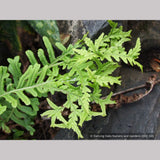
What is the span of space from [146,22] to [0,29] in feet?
4.09

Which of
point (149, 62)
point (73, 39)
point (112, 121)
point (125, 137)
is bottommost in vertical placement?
point (125, 137)

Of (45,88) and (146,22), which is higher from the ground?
(146,22)

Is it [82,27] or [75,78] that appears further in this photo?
[82,27]

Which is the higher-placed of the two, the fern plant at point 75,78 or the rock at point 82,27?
the rock at point 82,27

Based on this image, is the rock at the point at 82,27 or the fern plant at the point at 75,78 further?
the rock at the point at 82,27

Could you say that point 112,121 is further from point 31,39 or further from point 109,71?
point 31,39

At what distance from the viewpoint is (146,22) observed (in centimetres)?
200

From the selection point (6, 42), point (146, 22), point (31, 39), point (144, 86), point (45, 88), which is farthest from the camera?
point (31, 39)

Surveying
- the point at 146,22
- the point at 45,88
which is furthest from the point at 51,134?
the point at 146,22

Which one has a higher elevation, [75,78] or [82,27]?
[82,27]

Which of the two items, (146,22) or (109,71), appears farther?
(146,22)

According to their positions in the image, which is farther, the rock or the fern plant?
the rock

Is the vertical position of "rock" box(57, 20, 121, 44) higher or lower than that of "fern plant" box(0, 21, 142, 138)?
higher

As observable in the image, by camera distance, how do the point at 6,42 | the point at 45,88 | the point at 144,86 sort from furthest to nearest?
1. the point at 6,42
2. the point at 144,86
3. the point at 45,88
